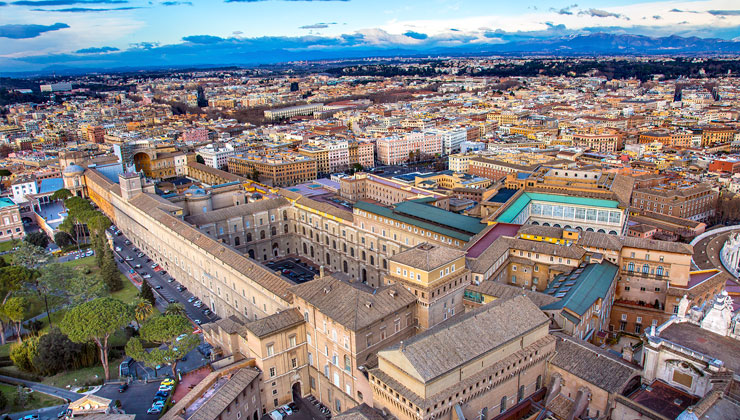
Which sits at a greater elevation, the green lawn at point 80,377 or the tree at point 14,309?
the tree at point 14,309

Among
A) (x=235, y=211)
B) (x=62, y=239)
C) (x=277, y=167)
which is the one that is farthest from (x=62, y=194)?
(x=235, y=211)

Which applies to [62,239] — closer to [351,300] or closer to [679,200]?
[351,300]

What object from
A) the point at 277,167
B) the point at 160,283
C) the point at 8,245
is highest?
the point at 277,167

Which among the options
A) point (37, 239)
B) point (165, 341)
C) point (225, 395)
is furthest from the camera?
point (37, 239)

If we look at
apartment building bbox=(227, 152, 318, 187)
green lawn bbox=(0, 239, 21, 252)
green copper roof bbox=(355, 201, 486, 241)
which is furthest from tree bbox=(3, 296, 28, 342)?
apartment building bbox=(227, 152, 318, 187)

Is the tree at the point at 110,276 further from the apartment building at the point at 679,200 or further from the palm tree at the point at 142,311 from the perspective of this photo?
the apartment building at the point at 679,200

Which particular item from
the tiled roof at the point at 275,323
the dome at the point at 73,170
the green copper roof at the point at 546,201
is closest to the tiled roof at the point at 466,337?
the tiled roof at the point at 275,323
